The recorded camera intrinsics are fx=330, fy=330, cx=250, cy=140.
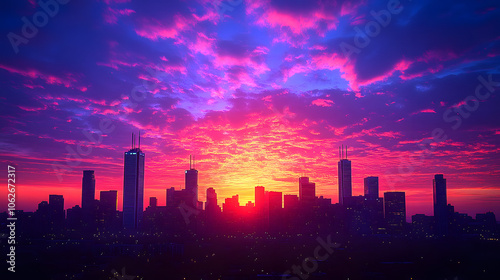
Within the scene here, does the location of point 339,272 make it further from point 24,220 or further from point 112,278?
point 24,220

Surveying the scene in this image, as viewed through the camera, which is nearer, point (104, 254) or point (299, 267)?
point (299, 267)

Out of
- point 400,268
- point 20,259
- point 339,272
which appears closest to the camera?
point 20,259

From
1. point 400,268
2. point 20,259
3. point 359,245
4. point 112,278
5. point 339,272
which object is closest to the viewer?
point 112,278

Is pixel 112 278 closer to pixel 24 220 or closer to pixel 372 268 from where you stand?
pixel 372 268

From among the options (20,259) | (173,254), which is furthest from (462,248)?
(20,259)

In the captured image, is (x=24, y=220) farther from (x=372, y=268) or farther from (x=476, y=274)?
(x=476, y=274)

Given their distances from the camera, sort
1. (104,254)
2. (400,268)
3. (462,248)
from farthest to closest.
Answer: (462,248), (104,254), (400,268)

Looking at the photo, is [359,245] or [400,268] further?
[359,245]

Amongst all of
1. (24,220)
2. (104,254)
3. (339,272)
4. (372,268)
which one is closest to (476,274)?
(372,268)

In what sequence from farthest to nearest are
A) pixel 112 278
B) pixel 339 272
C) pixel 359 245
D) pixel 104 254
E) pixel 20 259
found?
pixel 359 245
pixel 104 254
pixel 339 272
pixel 20 259
pixel 112 278

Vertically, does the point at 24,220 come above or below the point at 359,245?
above
